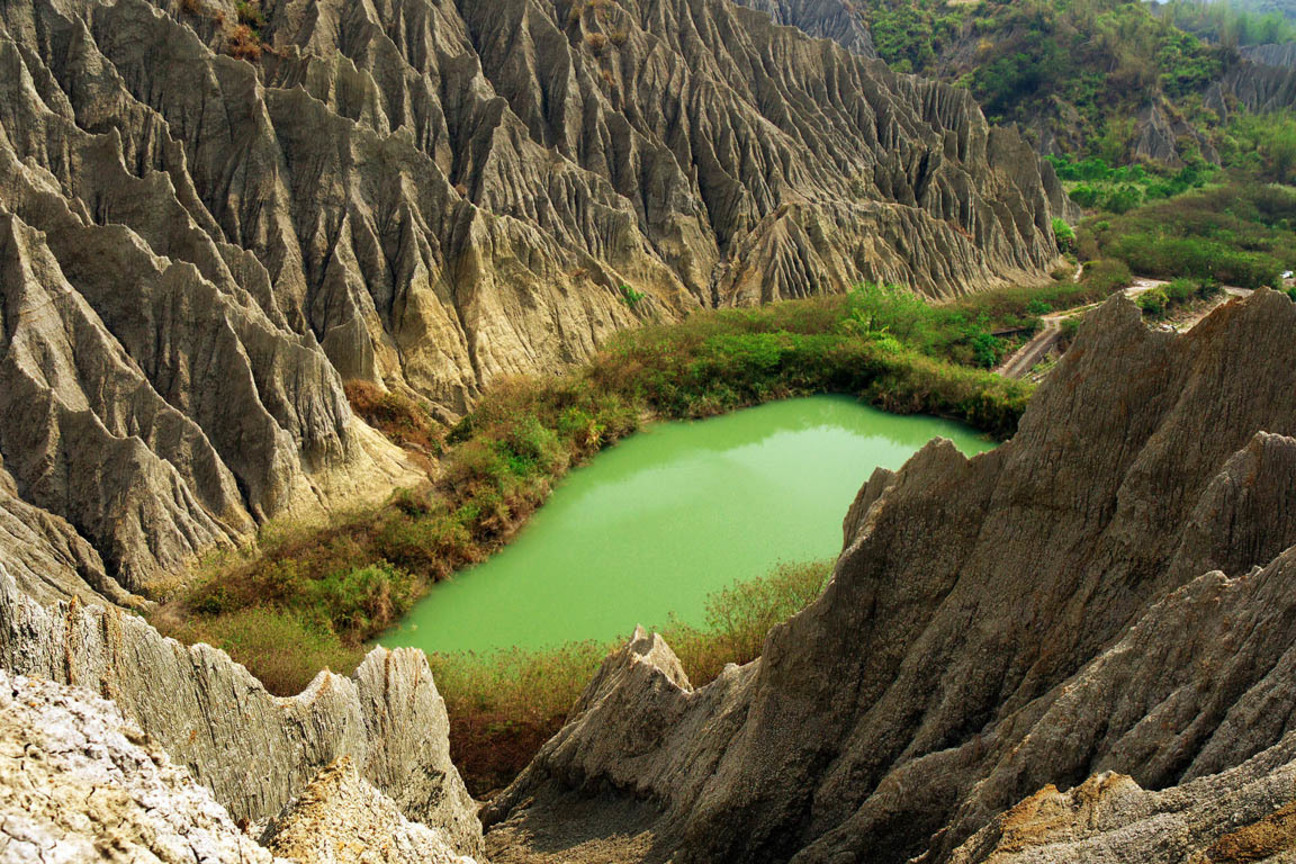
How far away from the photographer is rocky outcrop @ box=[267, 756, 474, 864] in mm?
4801

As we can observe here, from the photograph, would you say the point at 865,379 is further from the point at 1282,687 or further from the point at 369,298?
the point at 1282,687

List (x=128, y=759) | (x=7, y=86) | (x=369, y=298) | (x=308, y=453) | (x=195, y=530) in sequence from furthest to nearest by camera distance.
A: (x=369, y=298), (x=7, y=86), (x=308, y=453), (x=195, y=530), (x=128, y=759)

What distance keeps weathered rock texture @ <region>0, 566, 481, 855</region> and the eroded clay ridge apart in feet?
5.11

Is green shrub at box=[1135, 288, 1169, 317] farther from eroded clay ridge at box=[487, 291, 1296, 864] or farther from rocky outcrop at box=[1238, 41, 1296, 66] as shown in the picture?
rocky outcrop at box=[1238, 41, 1296, 66]

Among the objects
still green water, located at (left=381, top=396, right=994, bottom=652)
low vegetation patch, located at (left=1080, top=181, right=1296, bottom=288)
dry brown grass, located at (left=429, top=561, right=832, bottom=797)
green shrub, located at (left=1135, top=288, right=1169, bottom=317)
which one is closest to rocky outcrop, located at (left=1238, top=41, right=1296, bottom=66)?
low vegetation patch, located at (left=1080, top=181, right=1296, bottom=288)

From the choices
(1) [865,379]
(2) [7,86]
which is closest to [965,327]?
(1) [865,379]

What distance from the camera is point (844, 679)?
7.64 meters

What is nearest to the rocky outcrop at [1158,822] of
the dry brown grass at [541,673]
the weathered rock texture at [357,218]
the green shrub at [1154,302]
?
the dry brown grass at [541,673]

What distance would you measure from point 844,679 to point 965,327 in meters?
26.2

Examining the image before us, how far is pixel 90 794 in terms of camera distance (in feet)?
11.2

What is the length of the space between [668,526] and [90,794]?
1562cm

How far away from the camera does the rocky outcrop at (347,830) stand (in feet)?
15.8

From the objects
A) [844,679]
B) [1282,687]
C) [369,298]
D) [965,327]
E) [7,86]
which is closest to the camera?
[1282,687]

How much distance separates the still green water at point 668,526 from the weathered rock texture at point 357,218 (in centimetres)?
391
